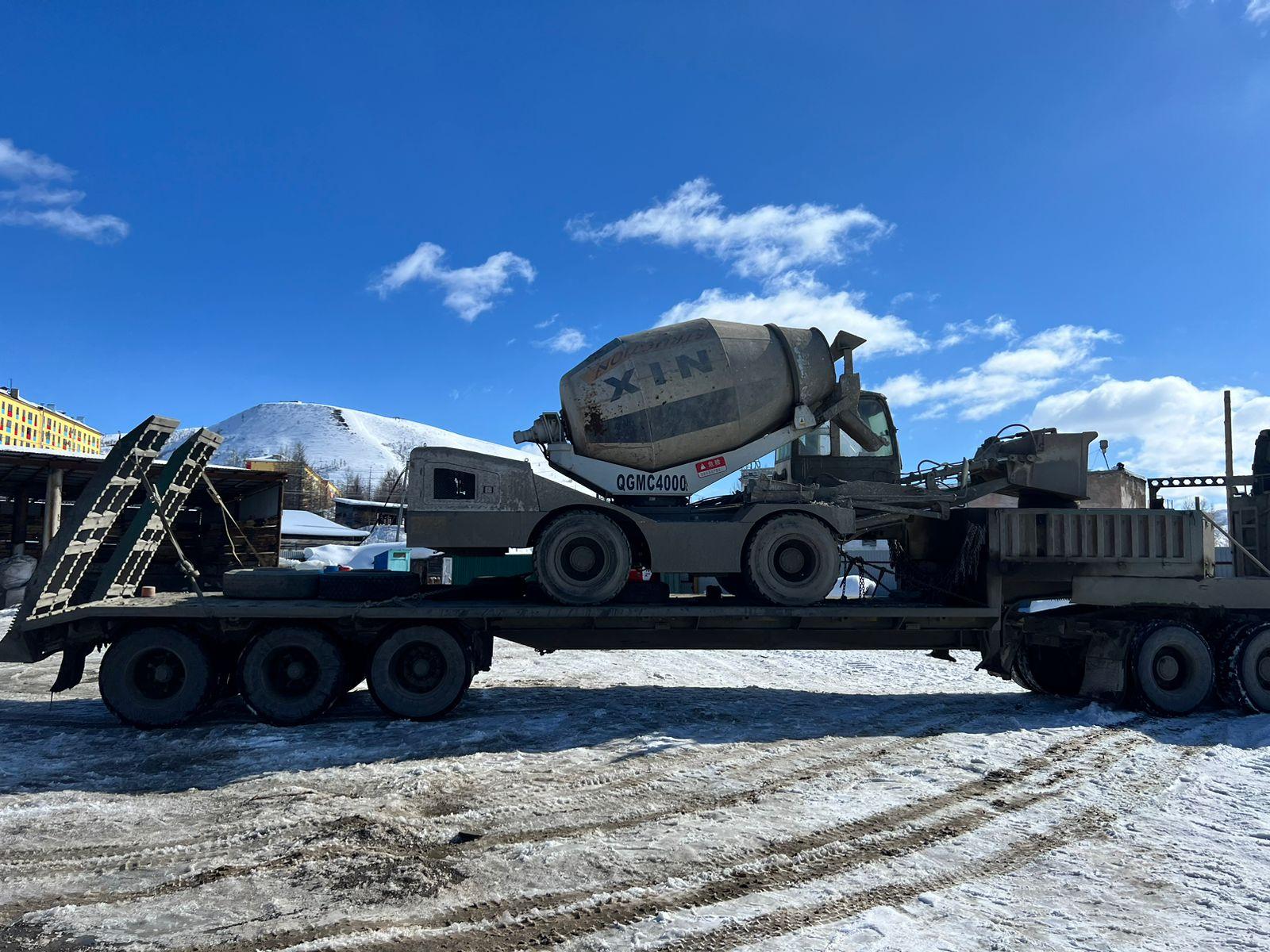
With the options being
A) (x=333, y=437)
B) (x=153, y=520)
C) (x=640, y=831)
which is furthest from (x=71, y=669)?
(x=333, y=437)

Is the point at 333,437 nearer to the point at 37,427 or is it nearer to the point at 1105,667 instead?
the point at 37,427

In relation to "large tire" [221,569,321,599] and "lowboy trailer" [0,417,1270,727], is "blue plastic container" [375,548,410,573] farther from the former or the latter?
"lowboy trailer" [0,417,1270,727]

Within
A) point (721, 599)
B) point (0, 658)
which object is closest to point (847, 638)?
point (721, 599)

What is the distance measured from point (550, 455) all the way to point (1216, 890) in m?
6.51

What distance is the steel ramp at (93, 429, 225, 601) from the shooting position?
26.1ft

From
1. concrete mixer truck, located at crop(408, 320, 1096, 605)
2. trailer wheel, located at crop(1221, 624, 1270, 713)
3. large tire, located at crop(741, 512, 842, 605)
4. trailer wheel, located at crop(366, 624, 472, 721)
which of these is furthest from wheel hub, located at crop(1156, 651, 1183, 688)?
trailer wheel, located at crop(366, 624, 472, 721)

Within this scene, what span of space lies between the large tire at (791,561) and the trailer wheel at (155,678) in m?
5.57

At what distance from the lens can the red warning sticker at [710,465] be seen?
8.42 m

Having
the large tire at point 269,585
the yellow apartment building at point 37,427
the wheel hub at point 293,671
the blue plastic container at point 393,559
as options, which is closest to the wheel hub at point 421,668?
the wheel hub at point 293,671

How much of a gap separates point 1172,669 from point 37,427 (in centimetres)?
11630

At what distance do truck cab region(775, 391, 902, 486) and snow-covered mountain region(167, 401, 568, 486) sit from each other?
410 feet

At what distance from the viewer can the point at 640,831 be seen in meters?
5.03

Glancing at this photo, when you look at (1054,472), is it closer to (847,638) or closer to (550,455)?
(847,638)

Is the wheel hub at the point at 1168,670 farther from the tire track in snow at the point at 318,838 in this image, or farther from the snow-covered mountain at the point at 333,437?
the snow-covered mountain at the point at 333,437
